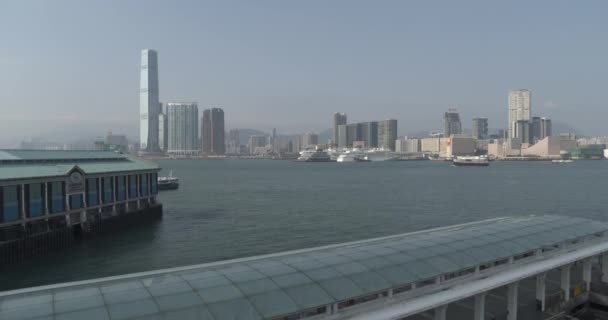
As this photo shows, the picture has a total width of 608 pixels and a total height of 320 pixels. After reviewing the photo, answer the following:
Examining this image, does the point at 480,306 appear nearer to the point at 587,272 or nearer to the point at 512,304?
the point at 512,304

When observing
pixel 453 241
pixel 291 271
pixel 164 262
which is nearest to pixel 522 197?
pixel 164 262

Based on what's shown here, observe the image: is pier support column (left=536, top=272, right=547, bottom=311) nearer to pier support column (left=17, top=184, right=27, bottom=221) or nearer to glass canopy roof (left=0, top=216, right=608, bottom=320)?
glass canopy roof (left=0, top=216, right=608, bottom=320)

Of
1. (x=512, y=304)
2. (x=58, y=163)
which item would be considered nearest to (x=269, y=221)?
(x=58, y=163)

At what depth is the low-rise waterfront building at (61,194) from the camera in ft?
83.5

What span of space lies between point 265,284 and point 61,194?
26045 millimetres

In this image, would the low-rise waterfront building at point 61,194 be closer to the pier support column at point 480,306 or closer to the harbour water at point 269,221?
the harbour water at point 269,221

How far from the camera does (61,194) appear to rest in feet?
97.1

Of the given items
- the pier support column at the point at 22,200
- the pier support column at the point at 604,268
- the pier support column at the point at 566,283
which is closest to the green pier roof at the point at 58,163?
the pier support column at the point at 22,200

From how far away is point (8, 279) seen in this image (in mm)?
22422

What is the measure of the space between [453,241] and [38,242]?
25.2m

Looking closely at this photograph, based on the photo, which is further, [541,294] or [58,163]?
[58,163]

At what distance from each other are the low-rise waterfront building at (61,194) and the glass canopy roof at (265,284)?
2046 centimetres

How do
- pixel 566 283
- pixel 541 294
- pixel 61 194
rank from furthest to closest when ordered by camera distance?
pixel 61 194, pixel 566 283, pixel 541 294

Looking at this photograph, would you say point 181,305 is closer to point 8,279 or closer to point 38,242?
point 8,279
